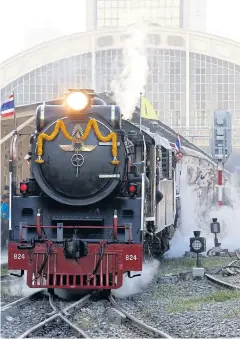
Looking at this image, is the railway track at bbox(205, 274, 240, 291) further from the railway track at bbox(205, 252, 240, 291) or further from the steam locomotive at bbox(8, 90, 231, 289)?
the steam locomotive at bbox(8, 90, 231, 289)

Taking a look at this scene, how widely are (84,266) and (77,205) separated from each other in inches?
35.4

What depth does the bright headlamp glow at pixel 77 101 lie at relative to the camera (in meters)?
10.4

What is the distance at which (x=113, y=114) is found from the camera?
10.5 m

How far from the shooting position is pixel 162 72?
5647 centimetres

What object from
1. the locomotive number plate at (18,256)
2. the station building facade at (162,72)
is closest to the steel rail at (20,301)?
the locomotive number plate at (18,256)

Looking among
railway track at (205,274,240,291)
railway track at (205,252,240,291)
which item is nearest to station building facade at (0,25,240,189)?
railway track at (205,252,240,291)

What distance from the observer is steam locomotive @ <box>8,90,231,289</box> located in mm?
9969

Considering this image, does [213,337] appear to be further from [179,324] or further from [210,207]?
[210,207]

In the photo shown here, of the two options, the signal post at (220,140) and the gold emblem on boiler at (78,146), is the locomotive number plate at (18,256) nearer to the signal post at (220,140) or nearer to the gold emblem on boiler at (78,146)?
the gold emblem on boiler at (78,146)

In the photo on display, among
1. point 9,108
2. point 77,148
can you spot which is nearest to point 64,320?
point 77,148

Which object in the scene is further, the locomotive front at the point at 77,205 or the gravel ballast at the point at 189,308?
the locomotive front at the point at 77,205

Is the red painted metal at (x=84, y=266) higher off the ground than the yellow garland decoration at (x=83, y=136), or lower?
lower

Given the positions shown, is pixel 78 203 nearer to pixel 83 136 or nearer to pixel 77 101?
pixel 83 136

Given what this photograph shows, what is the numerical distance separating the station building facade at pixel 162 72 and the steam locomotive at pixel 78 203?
40339mm
